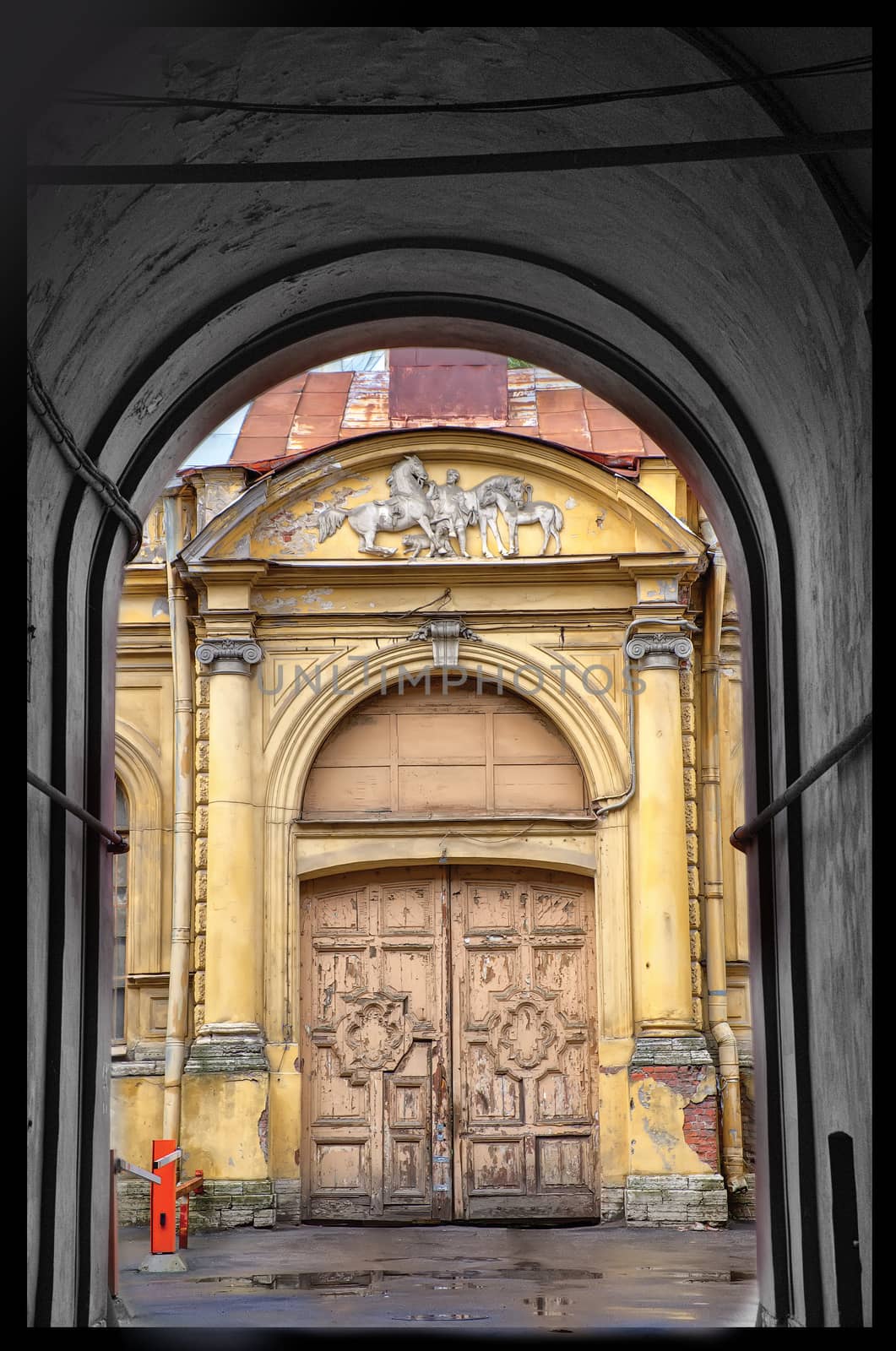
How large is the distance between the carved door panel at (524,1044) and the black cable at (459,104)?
8694 millimetres

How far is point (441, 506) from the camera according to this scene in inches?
524

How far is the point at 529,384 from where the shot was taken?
14969 millimetres

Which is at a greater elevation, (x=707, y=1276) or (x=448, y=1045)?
(x=448, y=1045)

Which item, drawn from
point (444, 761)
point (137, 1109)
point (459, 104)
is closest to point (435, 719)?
point (444, 761)

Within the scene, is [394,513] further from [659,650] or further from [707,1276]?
[707,1276]

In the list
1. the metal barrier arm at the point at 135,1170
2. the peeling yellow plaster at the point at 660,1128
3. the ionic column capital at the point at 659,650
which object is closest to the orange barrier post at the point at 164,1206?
the metal barrier arm at the point at 135,1170

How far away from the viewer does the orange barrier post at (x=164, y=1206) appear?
9.83m

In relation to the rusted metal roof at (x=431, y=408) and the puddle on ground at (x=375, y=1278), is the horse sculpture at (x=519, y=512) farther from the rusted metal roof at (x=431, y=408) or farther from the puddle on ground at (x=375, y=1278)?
the puddle on ground at (x=375, y=1278)

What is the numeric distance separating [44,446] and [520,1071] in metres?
8.65

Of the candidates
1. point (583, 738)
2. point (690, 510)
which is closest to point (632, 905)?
point (583, 738)

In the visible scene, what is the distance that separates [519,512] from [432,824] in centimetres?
256

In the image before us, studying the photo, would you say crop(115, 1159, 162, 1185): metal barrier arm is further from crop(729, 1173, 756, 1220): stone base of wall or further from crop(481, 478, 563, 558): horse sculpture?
crop(481, 478, 563, 558): horse sculpture

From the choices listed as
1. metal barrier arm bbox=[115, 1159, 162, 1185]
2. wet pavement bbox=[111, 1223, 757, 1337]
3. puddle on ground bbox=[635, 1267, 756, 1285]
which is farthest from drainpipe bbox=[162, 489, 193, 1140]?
puddle on ground bbox=[635, 1267, 756, 1285]

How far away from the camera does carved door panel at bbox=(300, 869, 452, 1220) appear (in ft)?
42.3
